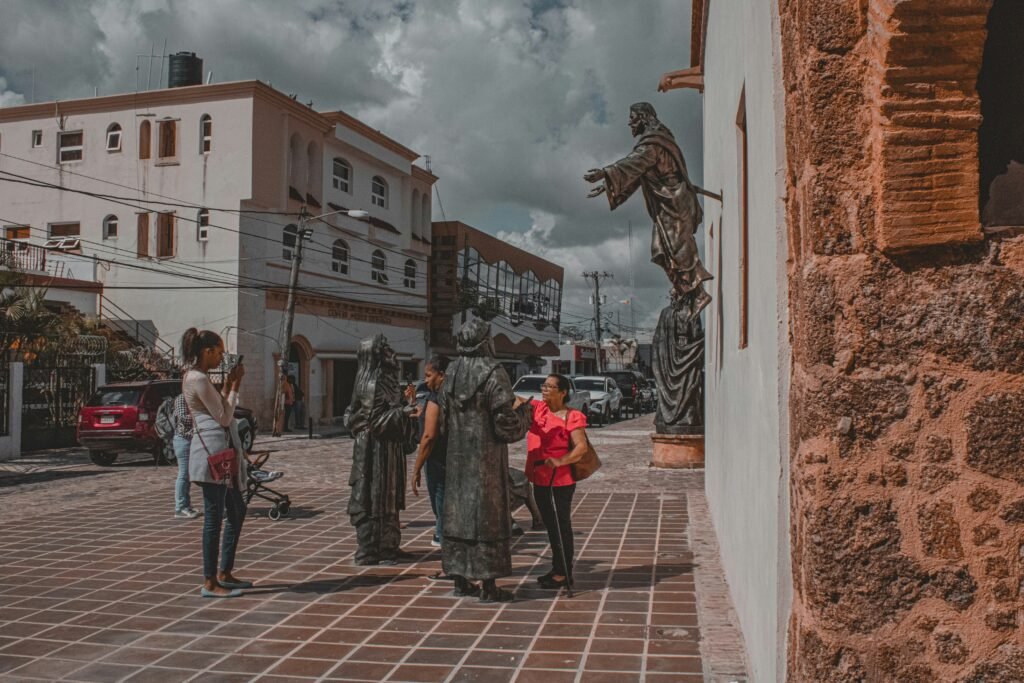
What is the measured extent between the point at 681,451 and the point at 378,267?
2324cm

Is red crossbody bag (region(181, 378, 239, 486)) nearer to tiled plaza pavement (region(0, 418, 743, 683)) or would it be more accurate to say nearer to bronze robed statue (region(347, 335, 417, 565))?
tiled plaza pavement (region(0, 418, 743, 683))

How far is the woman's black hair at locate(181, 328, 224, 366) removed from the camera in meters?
6.09

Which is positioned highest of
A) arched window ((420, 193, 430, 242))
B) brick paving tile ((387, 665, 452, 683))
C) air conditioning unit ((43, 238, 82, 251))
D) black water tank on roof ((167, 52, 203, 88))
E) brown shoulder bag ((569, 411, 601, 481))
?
black water tank on roof ((167, 52, 203, 88))

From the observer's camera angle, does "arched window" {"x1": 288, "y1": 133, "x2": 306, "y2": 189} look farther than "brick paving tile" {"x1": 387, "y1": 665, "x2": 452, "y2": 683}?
Yes

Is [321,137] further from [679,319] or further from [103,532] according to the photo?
[103,532]

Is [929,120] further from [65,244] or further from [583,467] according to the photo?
[65,244]

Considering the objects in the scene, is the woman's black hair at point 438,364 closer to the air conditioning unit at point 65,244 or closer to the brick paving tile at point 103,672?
the brick paving tile at point 103,672

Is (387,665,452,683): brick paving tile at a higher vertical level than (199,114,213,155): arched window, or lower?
lower

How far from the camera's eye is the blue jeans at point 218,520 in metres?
6.01

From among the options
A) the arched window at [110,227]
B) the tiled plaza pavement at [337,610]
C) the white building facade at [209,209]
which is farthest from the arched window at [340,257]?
the tiled plaza pavement at [337,610]

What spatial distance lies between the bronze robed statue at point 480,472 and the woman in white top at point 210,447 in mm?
1463

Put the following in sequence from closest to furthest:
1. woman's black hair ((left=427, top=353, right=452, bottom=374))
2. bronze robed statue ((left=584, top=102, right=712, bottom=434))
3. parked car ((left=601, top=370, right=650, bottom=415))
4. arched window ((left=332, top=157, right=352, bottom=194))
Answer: bronze robed statue ((left=584, top=102, right=712, bottom=434)) < woman's black hair ((left=427, top=353, right=452, bottom=374)) < arched window ((left=332, top=157, right=352, bottom=194)) < parked car ((left=601, top=370, right=650, bottom=415))

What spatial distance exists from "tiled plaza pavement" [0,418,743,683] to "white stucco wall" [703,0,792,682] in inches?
20.3

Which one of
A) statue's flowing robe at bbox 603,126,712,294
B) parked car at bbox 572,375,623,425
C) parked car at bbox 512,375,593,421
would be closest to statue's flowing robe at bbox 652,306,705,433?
statue's flowing robe at bbox 603,126,712,294
